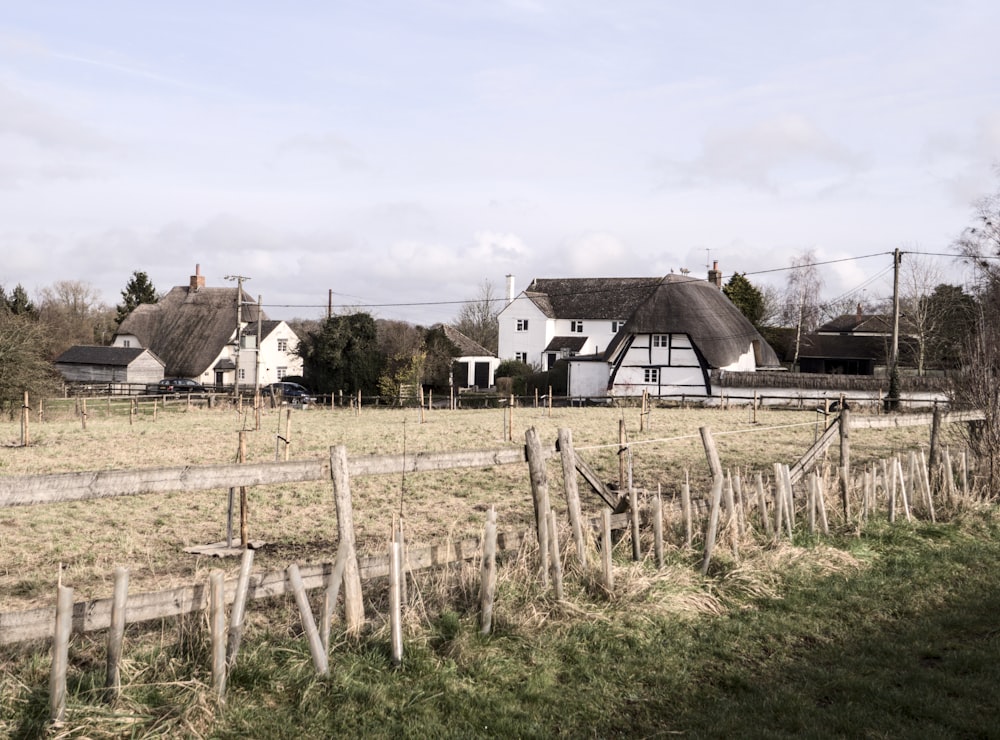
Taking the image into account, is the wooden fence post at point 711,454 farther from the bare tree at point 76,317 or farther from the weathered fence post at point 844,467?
the bare tree at point 76,317

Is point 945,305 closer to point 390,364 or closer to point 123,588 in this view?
point 390,364

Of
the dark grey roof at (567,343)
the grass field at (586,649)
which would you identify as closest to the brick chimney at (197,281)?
the dark grey roof at (567,343)

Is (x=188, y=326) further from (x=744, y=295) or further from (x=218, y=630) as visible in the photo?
(x=218, y=630)

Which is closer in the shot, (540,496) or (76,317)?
(540,496)

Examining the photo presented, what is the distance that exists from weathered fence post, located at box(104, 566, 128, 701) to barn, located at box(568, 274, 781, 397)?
39437 millimetres

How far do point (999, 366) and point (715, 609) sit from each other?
707 cm

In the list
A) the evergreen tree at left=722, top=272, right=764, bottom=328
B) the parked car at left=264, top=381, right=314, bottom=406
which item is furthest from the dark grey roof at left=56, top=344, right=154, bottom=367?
the evergreen tree at left=722, top=272, right=764, bottom=328

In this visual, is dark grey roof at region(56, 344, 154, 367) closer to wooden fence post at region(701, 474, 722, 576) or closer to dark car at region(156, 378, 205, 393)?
dark car at region(156, 378, 205, 393)

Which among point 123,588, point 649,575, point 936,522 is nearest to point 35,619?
point 123,588

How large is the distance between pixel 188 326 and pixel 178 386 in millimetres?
12871

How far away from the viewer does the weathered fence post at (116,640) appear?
13.7 feet

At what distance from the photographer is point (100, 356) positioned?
Answer: 55.1m

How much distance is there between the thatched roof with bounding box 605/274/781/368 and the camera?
42562 mm

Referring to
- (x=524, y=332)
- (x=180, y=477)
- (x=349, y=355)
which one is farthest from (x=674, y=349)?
(x=180, y=477)
